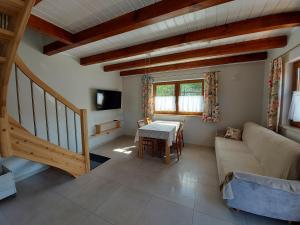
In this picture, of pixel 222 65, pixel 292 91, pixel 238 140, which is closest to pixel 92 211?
pixel 238 140

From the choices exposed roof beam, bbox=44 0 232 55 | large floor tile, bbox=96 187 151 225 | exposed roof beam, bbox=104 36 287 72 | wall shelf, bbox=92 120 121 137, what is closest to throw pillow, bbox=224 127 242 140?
exposed roof beam, bbox=104 36 287 72

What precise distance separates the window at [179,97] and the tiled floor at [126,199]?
6.16ft

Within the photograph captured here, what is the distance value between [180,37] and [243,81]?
246cm

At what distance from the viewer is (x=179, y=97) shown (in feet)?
14.7

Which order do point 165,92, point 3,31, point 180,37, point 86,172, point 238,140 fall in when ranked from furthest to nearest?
point 165,92 < point 238,140 < point 86,172 < point 180,37 < point 3,31

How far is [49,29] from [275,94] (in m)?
3.88

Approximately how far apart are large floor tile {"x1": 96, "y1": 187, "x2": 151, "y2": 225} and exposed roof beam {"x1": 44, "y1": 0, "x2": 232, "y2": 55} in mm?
2311

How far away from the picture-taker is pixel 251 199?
1.61 m

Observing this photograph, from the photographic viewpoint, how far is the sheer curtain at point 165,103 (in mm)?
4593

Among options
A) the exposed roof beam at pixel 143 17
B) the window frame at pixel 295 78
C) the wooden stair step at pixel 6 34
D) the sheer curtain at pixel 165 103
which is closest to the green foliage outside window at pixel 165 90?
the sheer curtain at pixel 165 103

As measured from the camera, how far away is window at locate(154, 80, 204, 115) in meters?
4.24

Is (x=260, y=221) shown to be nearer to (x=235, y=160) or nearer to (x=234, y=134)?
(x=235, y=160)

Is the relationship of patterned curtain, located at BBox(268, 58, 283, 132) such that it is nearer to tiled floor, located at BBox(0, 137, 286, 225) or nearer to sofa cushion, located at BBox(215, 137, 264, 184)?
sofa cushion, located at BBox(215, 137, 264, 184)

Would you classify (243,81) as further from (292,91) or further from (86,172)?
(86,172)
